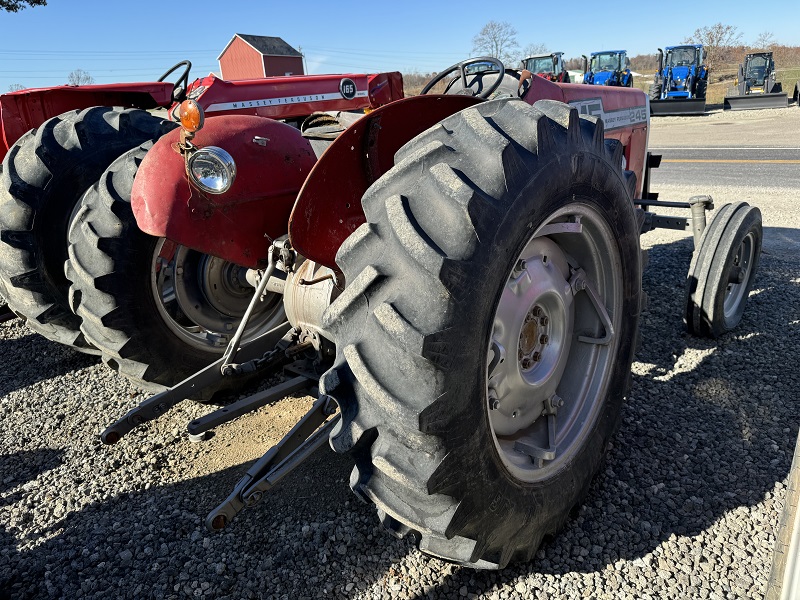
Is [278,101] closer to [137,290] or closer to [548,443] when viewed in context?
[137,290]

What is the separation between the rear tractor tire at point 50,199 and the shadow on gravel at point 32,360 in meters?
0.37

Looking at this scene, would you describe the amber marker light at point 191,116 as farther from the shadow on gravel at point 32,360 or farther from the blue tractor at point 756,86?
the blue tractor at point 756,86

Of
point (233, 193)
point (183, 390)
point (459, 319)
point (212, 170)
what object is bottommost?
point (183, 390)

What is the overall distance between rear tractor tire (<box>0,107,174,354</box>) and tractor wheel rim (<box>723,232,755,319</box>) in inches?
149

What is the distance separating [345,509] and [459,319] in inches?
49.0

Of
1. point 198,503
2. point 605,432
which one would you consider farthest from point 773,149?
point 198,503

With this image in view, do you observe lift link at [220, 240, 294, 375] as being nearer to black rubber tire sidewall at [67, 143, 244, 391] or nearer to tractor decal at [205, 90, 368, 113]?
black rubber tire sidewall at [67, 143, 244, 391]

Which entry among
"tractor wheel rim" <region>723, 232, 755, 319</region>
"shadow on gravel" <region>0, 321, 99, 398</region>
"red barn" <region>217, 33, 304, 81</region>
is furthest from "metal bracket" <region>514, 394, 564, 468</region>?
"red barn" <region>217, 33, 304, 81</region>

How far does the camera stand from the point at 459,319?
1481 millimetres

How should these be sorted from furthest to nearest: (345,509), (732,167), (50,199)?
1. (732,167)
2. (50,199)
3. (345,509)

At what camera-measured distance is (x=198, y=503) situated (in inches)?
99.1

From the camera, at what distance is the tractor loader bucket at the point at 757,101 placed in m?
21.1

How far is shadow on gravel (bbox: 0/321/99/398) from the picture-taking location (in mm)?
3850

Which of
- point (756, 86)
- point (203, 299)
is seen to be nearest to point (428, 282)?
point (203, 299)
